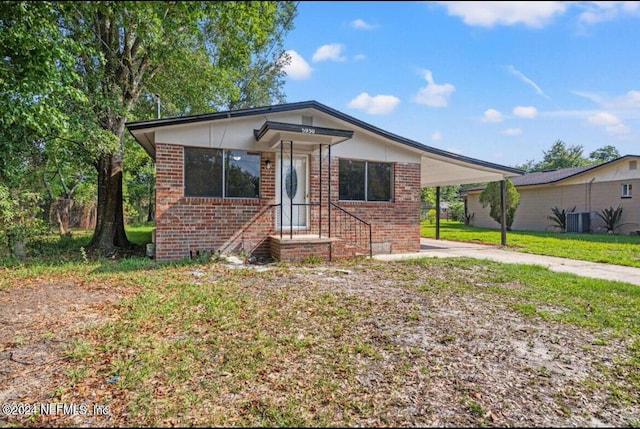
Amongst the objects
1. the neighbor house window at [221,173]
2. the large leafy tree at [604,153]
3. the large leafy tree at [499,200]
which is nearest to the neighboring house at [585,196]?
the large leafy tree at [499,200]

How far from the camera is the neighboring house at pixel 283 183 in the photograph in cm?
737

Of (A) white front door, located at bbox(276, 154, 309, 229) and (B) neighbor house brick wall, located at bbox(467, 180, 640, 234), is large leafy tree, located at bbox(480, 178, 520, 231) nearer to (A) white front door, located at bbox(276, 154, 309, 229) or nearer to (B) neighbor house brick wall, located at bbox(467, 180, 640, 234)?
(B) neighbor house brick wall, located at bbox(467, 180, 640, 234)

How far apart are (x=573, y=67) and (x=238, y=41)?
18.7 ft

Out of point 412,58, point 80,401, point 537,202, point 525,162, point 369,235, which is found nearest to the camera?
point 80,401

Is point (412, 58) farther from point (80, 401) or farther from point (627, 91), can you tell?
point (627, 91)

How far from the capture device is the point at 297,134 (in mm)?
7375

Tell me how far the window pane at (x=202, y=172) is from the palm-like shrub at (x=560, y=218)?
1756 centimetres

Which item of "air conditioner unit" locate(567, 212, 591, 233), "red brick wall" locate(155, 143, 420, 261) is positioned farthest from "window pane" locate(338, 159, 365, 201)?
"air conditioner unit" locate(567, 212, 591, 233)

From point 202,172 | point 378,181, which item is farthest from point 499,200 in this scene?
point 202,172

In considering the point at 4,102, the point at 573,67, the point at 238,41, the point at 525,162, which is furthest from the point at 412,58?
the point at 525,162

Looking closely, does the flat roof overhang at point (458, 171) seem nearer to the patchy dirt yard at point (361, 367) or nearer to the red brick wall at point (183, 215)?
the red brick wall at point (183, 215)

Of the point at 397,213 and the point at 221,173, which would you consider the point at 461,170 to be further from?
the point at 221,173

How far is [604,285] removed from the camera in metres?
5.61

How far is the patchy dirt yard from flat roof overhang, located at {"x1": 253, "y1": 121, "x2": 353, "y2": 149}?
3.67 m
